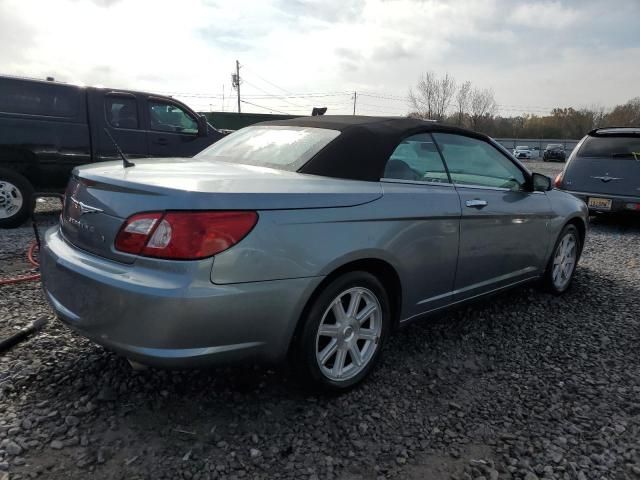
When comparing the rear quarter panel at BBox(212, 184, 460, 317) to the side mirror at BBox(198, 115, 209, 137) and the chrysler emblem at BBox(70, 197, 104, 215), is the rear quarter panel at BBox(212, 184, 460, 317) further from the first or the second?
the side mirror at BBox(198, 115, 209, 137)

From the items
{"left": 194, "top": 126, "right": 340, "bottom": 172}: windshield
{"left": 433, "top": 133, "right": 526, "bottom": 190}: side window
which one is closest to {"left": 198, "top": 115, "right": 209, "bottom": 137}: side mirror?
{"left": 194, "top": 126, "right": 340, "bottom": 172}: windshield

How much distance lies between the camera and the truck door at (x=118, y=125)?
22.3 ft

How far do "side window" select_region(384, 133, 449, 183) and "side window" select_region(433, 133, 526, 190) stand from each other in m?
0.09

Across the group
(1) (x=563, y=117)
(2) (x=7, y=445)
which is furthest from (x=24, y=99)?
(1) (x=563, y=117)

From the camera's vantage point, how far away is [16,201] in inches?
247

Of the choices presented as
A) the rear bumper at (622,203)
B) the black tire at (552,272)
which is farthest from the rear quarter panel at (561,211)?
the rear bumper at (622,203)

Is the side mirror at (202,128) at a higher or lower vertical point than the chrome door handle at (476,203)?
higher

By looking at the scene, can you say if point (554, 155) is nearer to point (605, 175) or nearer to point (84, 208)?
point (605, 175)

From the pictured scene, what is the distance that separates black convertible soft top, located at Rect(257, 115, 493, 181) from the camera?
262 centimetres

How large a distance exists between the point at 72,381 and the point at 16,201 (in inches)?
186

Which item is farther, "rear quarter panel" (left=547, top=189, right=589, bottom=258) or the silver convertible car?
"rear quarter panel" (left=547, top=189, right=589, bottom=258)

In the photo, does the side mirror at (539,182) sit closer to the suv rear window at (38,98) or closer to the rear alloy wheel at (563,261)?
the rear alloy wheel at (563,261)

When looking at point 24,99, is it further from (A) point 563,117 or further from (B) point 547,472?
(A) point 563,117

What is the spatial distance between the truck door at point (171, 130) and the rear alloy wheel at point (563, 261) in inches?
222
